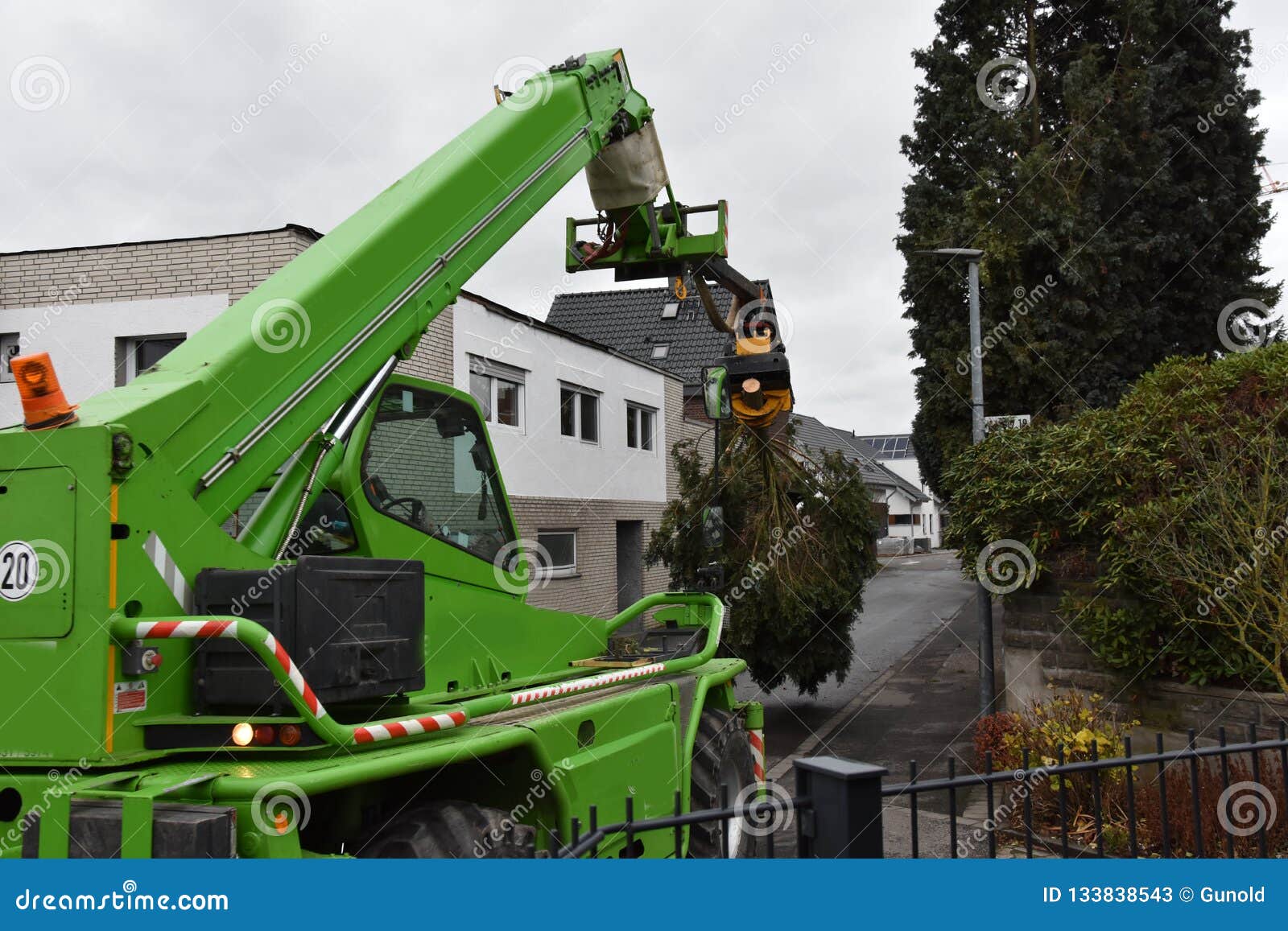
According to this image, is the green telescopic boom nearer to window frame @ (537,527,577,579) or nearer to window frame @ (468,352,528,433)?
window frame @ (468,352,528,433)

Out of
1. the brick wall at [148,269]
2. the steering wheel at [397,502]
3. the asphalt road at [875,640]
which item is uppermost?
the brick wall at [148,269]

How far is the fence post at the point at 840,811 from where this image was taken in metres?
3.10

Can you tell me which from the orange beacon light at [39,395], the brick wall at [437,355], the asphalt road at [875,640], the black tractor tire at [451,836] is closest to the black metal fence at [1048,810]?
the black tractor tire at [451,836]

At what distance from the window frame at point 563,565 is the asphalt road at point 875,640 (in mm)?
3541

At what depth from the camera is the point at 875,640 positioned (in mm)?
21875

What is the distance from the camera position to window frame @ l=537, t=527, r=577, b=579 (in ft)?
53.8

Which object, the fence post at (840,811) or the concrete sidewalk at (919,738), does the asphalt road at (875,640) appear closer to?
the concrete sidewalk at (919,738)

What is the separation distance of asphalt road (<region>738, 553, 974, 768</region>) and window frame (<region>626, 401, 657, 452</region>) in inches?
209

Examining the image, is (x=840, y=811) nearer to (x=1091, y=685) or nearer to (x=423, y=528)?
(x=423, y=528)

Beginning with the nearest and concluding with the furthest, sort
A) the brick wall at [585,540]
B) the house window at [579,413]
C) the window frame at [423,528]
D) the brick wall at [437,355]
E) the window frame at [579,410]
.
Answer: the window frame at [423,528], the brick wall at [437,355], the brick wall at [585,540], the window frame at [579,410], the house window at [579,413]

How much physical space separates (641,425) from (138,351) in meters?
10.7

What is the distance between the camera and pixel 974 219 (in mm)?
17734

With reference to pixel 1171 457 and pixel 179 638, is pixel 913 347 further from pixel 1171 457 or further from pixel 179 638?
pixel 179 638

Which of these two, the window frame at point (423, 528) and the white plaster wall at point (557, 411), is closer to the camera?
the window frame at point (423, 528)
